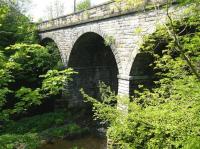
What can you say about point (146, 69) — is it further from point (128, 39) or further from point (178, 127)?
point (178, 127)

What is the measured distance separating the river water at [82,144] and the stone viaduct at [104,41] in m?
3.70

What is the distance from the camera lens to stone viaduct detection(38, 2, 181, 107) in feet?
36.9

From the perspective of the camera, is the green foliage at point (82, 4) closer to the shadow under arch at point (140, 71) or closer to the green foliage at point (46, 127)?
the green foliage at point (46, 127)

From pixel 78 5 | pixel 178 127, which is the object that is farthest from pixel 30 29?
pixel 78 5

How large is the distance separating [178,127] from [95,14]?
9.50 metres

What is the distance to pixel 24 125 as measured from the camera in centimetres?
1547

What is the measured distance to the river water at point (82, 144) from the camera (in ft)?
46.4

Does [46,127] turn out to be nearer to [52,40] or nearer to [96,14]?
[96,14]

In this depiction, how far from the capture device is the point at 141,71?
39.4 feet

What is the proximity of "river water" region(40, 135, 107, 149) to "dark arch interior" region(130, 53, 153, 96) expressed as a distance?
4.20 meters

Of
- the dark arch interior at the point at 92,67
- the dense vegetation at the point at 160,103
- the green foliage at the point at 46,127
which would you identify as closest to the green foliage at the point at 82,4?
the dark arch interior at the point at 92,67

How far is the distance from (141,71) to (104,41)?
396 centimetres

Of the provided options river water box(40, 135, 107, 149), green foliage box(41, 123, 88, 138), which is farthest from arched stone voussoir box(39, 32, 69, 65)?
river water box(40, 135, 107, 149)

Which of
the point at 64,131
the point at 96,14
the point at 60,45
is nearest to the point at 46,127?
the point at 64,131
